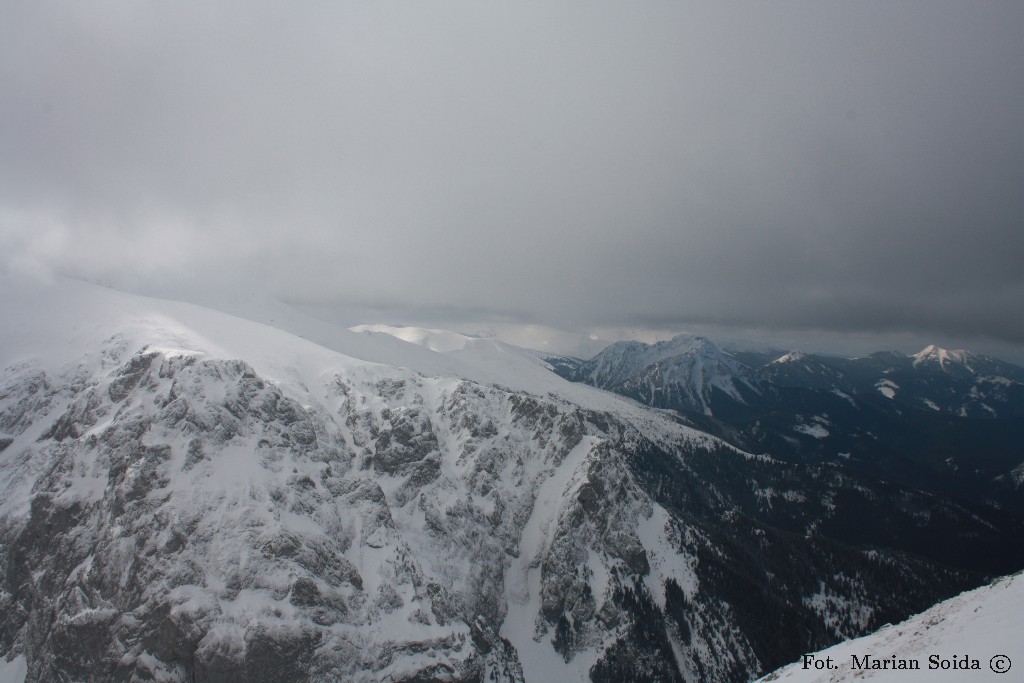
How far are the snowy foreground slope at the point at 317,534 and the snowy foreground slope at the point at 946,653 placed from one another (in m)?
79.7

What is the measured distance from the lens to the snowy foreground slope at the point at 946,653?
1276 inches

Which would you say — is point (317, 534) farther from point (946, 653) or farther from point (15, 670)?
point (946, 653)

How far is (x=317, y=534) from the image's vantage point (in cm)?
10338

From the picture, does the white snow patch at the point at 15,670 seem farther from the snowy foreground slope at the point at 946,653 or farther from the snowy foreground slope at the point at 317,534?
the snowy foreground slope at the point at 946,653

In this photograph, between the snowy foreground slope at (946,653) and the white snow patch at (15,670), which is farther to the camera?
the white snow patch at (15,670)

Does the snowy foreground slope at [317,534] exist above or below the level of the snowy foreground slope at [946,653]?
below

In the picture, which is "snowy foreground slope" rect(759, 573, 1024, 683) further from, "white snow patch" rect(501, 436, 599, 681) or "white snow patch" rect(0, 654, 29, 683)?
"white snow patch" rect(0, 654, 29, 683)

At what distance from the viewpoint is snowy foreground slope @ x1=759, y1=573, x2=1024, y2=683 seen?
32.4m

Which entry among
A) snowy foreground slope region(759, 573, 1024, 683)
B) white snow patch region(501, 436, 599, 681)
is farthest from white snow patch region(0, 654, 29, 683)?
snowy foreground slope region(759, 573, 1024, 683)

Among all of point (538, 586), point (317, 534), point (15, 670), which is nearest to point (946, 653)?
point (317, 534)

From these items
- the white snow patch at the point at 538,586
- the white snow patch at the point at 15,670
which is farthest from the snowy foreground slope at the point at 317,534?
the white snow patch at the point at 538,586

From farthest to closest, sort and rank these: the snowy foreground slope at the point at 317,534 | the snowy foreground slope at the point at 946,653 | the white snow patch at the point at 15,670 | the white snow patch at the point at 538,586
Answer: the white snow patch at the point at 538,586 < the white snow patch at the point at 15,670 < the snowy foreground slope at the point at 317,534 < the snowy foreground slope at the point at 946,653

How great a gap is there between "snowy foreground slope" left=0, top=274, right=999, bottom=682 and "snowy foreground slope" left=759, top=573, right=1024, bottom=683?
79.7 m

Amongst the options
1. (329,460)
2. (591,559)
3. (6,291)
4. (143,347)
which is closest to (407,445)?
A: (329,460)
